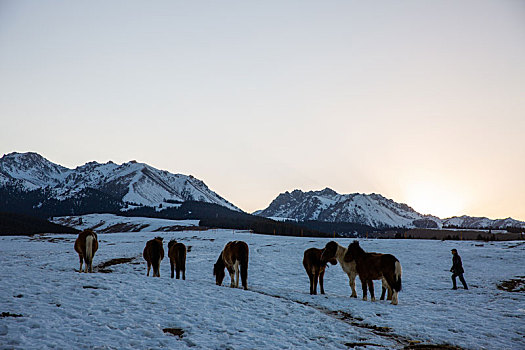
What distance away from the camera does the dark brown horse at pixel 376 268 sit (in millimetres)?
16500

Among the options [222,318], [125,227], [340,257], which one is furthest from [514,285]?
[125,227]

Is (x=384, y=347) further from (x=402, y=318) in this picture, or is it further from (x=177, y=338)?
(x=177, y=338)

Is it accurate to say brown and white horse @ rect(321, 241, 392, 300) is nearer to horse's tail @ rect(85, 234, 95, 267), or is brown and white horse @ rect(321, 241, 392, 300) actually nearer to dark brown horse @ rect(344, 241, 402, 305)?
dark brown horse @ rect(344, 241, 402, 305)

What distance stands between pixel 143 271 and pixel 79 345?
66.8 ft

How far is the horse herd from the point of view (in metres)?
16.8

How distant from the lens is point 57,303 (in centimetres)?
1094

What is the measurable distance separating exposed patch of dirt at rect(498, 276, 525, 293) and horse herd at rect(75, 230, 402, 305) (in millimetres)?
10940

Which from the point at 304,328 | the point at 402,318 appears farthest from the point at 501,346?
the point at 304,328

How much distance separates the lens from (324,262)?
60.9 ft

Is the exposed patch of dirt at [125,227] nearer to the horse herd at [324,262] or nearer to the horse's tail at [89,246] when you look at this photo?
the horse's tail at [89,246]

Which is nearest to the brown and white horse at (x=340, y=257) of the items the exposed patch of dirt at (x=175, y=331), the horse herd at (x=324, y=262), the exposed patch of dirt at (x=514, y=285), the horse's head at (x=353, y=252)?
the horse herd at (x=324, y=262)

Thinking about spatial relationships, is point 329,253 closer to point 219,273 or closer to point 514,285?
point 219,273

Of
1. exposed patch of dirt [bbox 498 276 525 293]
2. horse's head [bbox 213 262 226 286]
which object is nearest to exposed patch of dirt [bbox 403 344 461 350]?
horse's head [bbox 213 262 226 286]

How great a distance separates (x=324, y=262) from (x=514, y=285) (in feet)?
49.9
